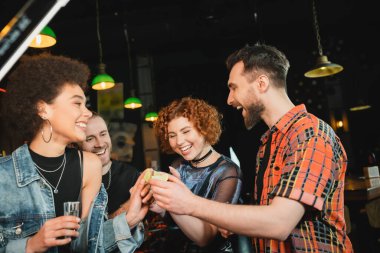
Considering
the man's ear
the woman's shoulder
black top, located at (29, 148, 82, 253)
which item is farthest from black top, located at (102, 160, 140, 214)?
the man's ear

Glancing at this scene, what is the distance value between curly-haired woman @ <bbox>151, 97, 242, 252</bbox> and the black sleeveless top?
52cm


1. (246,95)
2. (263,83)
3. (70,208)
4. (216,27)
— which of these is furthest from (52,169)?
(216,27)

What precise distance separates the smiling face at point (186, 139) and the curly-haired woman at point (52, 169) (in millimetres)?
702

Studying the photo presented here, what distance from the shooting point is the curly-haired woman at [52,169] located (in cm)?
171

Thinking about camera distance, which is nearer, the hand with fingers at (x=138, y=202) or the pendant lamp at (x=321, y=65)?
the hand with fingers at (x=138, y=202)

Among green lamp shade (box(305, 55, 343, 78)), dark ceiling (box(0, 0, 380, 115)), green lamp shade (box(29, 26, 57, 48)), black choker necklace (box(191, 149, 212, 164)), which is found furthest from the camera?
dark ceiling (box(0, 0, 380, 115))

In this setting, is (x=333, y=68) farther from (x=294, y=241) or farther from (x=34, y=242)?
A: (x=34, y=242)

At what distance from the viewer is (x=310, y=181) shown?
1485 millimetres

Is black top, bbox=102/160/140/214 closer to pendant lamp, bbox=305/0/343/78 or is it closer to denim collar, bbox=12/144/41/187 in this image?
denim collar, bbox=12/144/41/187

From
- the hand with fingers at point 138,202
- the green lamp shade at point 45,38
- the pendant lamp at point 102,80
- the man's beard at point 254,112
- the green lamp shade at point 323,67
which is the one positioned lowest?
the hand with fingers at point 138,202

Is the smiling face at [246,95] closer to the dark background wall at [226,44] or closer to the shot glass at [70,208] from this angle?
the shot glass at [70,208]

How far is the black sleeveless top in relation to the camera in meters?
1.82

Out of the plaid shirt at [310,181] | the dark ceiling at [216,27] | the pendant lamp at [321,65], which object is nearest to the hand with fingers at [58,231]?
the plaid shirt at [310,181]

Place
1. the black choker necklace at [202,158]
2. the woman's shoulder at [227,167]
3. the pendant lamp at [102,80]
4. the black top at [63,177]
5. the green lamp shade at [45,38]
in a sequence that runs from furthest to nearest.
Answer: the pendant lamp at [102,80]
the green lamp shade at [45,38]
the black choker necklace at [202,158]
the woman's shoulder at [227,167]
the black top at [63,177]
